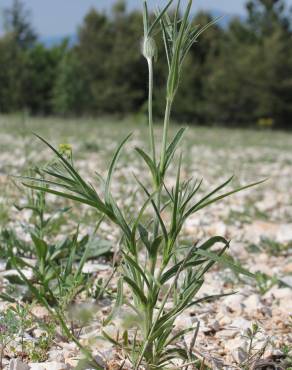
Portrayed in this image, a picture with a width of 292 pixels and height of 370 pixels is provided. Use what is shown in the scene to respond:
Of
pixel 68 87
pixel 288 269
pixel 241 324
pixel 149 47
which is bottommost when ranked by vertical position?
pixel 288 269

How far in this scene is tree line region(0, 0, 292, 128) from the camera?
103 feet

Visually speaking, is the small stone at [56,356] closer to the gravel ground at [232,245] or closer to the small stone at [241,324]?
the gravel ground at [232,245]

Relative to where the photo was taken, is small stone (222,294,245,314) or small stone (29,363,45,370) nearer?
small stone (29,363,45,370)

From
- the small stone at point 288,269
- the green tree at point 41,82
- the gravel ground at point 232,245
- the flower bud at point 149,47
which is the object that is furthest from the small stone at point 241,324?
the green tree at point 41,82

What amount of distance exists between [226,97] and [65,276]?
105ft

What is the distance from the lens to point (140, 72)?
1499 inches

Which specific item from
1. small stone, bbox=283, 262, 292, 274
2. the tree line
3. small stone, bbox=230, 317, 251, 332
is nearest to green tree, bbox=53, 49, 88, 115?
the tree line

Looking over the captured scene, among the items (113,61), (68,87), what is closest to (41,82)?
(68,87)

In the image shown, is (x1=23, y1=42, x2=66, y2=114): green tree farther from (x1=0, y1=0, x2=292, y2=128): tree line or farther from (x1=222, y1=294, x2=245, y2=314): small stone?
(x1=222, y1=294, x2=245, y2=314): small stone

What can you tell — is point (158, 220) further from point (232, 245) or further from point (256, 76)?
point (256, 76)

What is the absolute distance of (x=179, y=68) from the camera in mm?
1484

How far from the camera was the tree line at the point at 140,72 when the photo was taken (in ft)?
103

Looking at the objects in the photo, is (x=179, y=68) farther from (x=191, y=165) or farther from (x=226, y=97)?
(x=226, y=97)

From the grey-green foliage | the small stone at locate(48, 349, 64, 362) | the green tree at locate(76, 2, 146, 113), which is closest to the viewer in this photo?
the grey-green foliage
